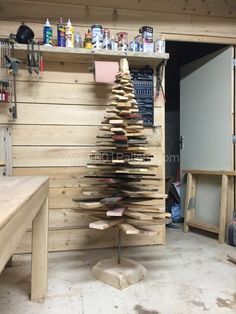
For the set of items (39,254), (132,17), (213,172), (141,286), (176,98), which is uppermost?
(132,17)

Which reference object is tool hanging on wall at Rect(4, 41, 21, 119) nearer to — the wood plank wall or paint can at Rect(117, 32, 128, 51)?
the wood plank wall

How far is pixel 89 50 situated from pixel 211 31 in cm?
129

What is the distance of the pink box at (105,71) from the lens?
8.22ft

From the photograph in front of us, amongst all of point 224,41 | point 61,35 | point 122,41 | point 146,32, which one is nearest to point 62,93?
point 61,35

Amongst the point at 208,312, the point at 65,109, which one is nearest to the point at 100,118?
the point at 65,109

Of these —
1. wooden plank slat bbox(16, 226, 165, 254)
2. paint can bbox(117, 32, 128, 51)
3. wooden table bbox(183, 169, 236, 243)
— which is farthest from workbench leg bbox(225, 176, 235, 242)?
paint can bbox(117, 32, 128, 51)

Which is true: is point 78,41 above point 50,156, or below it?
above

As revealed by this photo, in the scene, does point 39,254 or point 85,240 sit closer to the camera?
point 39,254

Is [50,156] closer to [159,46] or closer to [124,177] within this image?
[124,177]

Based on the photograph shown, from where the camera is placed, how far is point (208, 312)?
62.9 inches

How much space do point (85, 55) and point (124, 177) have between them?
113 cm

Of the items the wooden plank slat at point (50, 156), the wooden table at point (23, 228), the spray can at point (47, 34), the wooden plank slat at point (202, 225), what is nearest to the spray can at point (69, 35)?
the spray can at point (47, 34)

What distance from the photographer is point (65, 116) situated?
263 cm

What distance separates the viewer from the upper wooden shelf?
2418 mm
